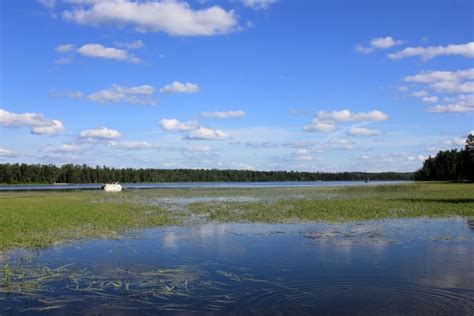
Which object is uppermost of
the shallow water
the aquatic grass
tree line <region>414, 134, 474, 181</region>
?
tree line <region>414, 134, 474, 181</region>

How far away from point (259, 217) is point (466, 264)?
58.8 ft

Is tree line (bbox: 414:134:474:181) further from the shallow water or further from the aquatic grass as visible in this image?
the shallow water

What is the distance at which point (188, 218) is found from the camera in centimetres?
3322

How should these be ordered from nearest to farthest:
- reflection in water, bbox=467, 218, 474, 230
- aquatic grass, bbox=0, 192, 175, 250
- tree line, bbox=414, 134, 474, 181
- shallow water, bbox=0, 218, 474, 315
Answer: shallow water, bbox=0, 218, 474, 315
aquatic grass, bbox=0, 192, 175, 250
reflection in water, bbox=467, 218, 474, 230
tree line, bbox=414, 134, 474, 181

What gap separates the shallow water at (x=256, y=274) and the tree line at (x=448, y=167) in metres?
113

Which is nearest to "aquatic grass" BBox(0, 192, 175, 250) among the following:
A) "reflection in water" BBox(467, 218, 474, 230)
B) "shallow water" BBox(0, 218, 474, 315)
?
"shallow water" BBox(0, 218, 474, 315)

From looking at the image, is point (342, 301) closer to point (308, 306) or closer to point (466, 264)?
point (308, 306)

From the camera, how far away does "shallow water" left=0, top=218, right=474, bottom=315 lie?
11.6 m

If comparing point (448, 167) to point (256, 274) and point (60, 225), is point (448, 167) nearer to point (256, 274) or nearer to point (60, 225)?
point (60, 225)

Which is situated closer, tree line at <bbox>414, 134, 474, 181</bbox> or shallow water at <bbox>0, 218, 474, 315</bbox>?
shallow water at <bbox>0, 218, 474, 315</bbox>

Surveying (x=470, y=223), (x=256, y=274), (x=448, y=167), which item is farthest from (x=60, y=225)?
(x=448, y=167)

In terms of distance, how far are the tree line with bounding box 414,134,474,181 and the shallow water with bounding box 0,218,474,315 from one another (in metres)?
113

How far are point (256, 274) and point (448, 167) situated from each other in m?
158

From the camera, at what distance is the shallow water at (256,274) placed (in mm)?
11570
